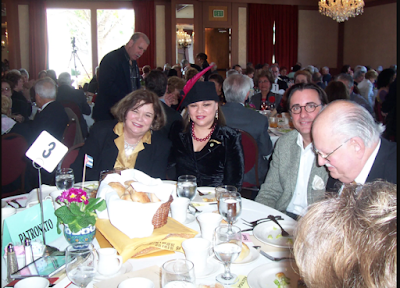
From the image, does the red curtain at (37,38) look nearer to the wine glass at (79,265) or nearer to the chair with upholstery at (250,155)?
the chair with upholstery at (250,155)

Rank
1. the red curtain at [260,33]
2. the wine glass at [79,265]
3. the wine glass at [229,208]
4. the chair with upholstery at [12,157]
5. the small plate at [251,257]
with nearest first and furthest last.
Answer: the wine glass at [79,265]
the small plate at [251,257]
the wine glass at [229,208]
the chair with upholstery at [12,157]
the red curtain at [260,33]

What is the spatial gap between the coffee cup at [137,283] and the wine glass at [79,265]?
108 mm

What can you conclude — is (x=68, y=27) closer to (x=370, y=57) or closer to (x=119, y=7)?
(x=119, y=7)

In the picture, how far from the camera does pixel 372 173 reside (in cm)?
167

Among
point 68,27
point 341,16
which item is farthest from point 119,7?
point 341,16

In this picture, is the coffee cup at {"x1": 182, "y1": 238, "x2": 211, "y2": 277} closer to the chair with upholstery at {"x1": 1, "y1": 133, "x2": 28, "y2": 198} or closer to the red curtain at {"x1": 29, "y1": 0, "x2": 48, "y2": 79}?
the chair with upholstery at {"x1": 1, "y1": 133, "x2": 28, "y2": 198}

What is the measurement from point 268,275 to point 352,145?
2.41ft

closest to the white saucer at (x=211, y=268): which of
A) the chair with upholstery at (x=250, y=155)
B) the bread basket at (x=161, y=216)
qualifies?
the bread basket at (x=161, y=216)

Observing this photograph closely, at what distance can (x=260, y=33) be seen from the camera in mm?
13383

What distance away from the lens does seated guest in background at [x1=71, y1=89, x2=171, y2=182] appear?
103 inches

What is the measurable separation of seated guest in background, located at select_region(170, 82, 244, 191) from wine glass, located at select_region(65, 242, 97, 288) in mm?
1549

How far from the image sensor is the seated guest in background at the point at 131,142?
261 centimetres

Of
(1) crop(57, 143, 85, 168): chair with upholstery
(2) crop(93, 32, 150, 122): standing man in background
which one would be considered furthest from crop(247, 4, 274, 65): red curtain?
(1) crop(57, 143, 85, 168): chair with upholstery

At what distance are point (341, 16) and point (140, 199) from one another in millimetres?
10318
